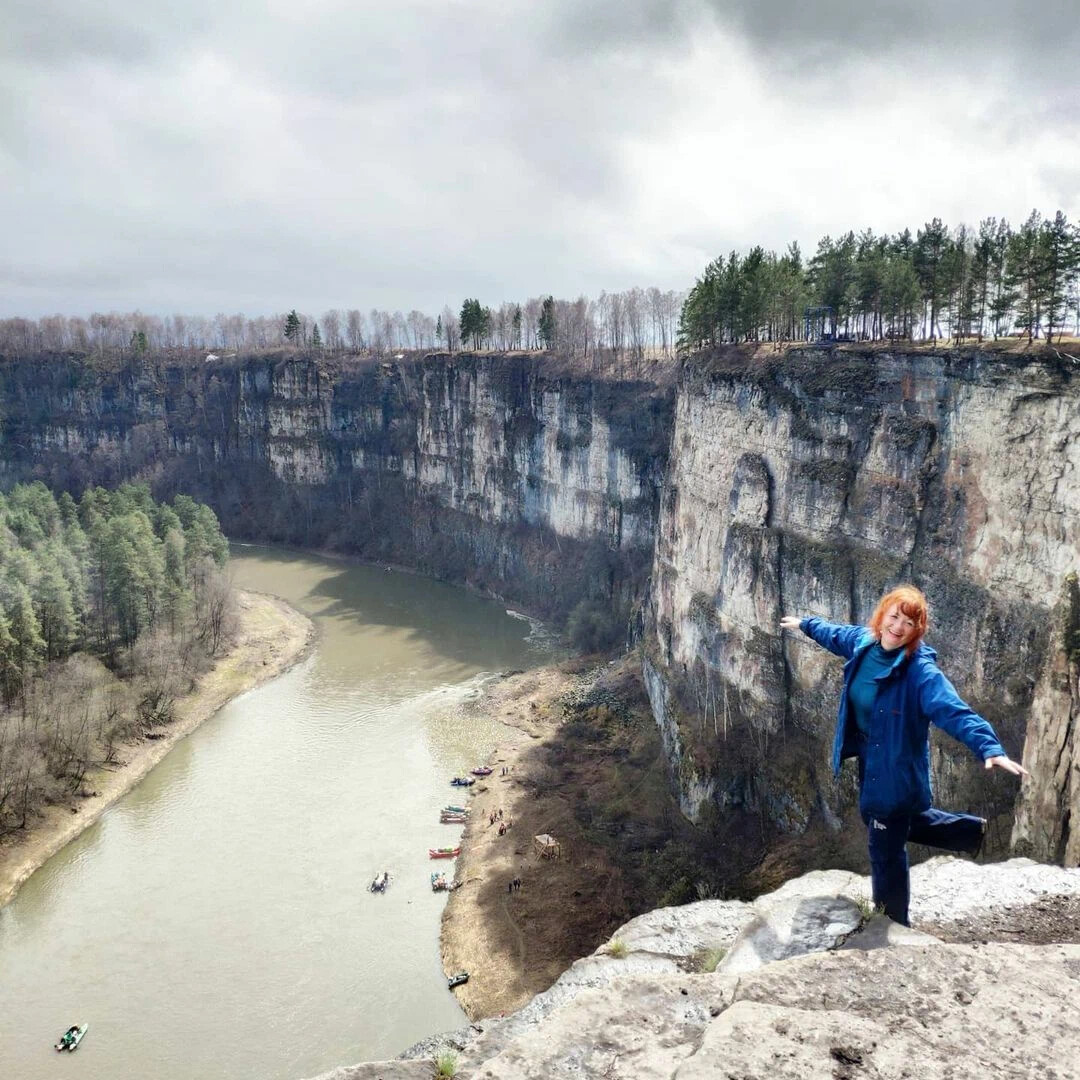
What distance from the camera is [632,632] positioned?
51.7m

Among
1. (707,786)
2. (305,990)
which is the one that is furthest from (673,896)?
(305,990)

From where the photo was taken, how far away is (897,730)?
5.86 m

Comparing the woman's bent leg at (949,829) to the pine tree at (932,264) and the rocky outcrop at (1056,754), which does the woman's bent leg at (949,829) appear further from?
the pine tree at (932,264)

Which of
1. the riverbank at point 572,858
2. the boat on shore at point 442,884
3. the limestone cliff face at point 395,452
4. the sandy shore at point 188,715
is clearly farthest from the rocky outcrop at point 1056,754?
the limestone cliff face at point 395,452

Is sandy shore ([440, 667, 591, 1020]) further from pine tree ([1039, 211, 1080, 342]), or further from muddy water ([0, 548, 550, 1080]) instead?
pine tree ([1039, 211, 1080, 342])

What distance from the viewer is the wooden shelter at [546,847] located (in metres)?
30.6

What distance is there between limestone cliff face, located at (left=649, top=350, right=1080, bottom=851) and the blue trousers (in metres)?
12.6

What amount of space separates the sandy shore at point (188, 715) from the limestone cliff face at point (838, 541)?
24.1 m

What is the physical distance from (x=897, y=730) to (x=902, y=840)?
97 cm

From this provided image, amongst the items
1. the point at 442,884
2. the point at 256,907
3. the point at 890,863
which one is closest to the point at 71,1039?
the point at 256,907

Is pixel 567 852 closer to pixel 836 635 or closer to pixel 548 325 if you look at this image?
pixel 836 635

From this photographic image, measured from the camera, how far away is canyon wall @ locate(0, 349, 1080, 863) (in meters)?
22.1

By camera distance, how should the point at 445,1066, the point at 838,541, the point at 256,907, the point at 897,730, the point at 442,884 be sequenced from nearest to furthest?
the point at 445,1066 < the point at 897,730 < the point at 256,907 < the point at 442,884 < the point at 838,541

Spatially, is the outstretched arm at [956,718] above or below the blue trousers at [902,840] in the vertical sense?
above
